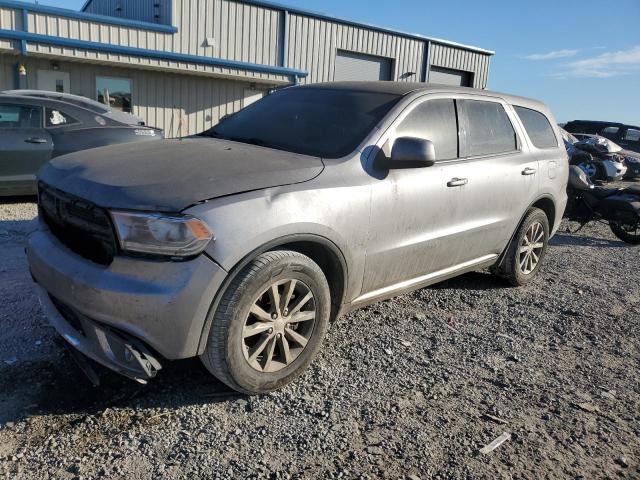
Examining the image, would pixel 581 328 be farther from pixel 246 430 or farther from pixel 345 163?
pixel 246 430

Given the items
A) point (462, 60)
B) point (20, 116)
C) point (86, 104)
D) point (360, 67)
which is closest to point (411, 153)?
point (20, 116)

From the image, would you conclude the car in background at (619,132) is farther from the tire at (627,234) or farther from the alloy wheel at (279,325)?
the alloy wheel at (279,325)

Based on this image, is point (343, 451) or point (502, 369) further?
point (502, 369)

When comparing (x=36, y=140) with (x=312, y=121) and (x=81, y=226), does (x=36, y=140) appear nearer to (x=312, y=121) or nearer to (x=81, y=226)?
(x=312, y=121)

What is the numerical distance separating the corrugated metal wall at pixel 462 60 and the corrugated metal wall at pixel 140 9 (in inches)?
427

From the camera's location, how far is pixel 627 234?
324 inches

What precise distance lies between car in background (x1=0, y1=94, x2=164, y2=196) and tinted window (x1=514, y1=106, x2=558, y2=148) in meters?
4.52

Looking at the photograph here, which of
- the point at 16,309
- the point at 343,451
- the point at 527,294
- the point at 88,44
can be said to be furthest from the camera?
the point at 88,44

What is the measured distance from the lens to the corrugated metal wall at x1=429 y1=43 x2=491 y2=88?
870 inches

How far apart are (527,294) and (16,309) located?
14.4 ft

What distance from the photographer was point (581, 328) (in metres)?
4.52

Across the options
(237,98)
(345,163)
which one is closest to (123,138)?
(345,163)

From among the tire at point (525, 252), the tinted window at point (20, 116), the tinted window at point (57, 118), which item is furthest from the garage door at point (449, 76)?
the tire at point (525, 252)

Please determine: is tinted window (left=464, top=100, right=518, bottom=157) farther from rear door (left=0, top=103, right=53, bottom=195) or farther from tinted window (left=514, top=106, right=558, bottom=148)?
rear door (left=0, top=103, right=53, bottom=195)
